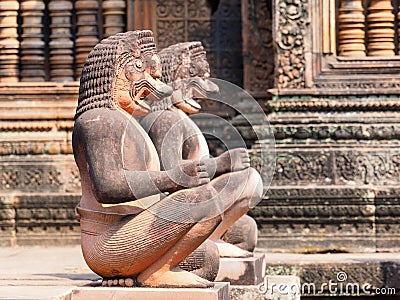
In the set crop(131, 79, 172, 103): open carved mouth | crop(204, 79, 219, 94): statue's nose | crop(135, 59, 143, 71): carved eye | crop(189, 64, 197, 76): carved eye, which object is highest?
crop(135, 59, 143, 71): carved eye

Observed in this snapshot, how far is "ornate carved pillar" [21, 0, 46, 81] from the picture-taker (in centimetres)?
1338

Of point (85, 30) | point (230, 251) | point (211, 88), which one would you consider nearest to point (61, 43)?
point (85, 30)

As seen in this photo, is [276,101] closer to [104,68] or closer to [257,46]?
[257,46]

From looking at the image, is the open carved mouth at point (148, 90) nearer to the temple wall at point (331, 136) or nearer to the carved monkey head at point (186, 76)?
the carved monkey head at point (186, 76)

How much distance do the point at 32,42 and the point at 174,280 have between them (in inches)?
274

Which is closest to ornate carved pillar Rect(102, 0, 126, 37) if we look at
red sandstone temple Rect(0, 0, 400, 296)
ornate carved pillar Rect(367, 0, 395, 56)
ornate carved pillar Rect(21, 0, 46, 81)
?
red sandstone temple Rect(0, 0, 400, 296)

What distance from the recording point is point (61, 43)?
528 inches

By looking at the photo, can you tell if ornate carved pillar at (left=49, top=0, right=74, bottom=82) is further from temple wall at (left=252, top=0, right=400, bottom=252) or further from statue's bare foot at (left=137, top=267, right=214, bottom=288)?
statue's bare foot at (left=137, top=267, right=214, bottom=288)

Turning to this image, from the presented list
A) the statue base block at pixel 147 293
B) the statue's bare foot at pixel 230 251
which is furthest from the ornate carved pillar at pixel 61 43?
the statue base block at pixel 147 293

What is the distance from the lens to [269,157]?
1092 cm

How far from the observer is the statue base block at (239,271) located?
27.0ft

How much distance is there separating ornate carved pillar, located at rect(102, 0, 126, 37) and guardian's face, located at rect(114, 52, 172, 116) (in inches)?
238

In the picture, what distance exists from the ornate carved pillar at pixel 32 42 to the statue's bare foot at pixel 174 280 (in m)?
6.81

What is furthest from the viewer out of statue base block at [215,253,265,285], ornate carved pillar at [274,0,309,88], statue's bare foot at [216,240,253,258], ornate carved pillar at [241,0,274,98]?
ornate carved pillar at [241,0,274,98]
